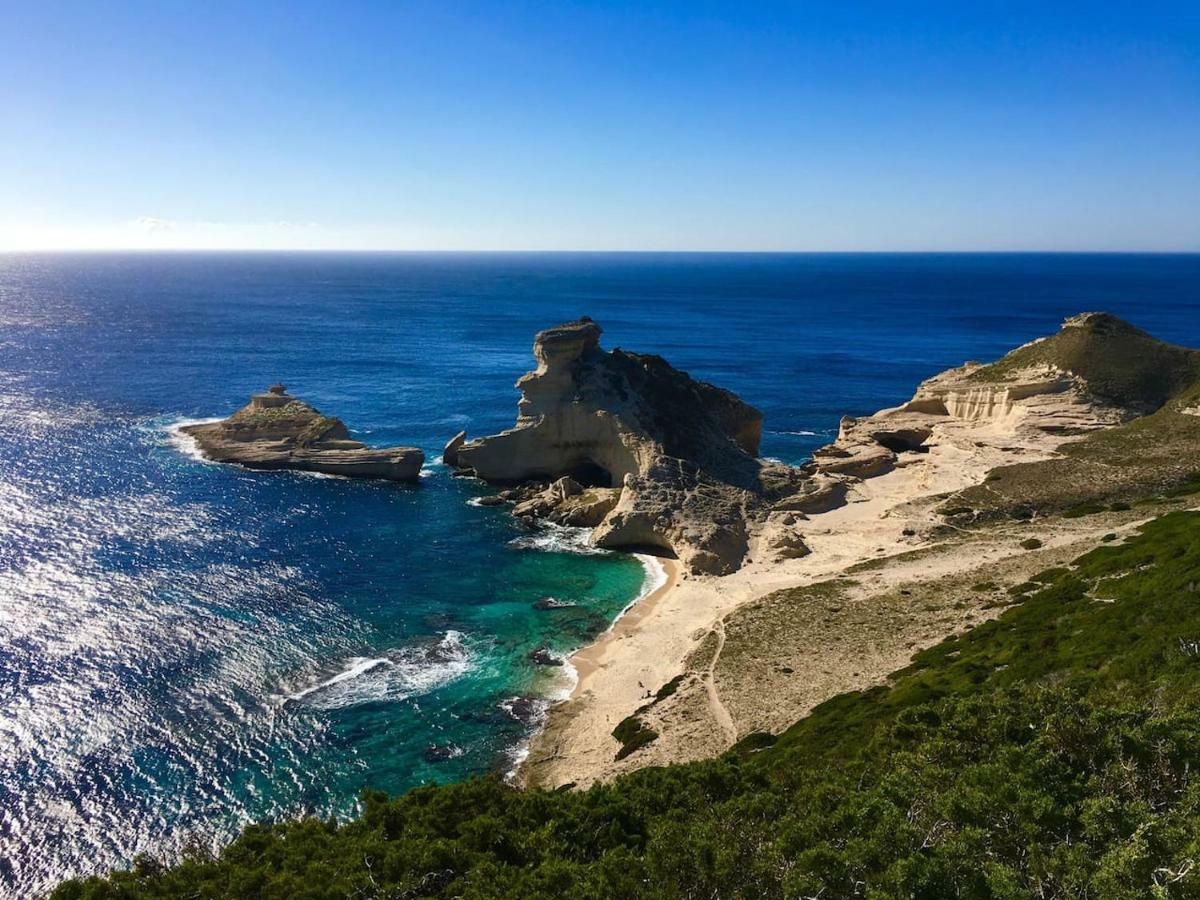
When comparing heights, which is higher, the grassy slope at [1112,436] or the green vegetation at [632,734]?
the grassy slope at [1112,436]

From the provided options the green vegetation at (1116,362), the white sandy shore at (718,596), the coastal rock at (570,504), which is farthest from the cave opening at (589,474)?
the green vegetation at (1116,362)

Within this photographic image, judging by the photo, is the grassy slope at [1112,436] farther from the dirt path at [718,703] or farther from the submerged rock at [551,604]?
the submerged rock at [551,604]

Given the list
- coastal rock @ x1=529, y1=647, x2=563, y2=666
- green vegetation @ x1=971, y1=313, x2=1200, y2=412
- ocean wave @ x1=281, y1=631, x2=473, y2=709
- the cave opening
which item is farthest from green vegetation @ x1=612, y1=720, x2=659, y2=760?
green vegetation @ x1=971, y1=313, x2=1200, y2=412

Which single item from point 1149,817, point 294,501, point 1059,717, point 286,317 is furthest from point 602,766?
point 286,317

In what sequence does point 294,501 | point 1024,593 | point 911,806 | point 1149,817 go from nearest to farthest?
point 1149,817, point 911,806, point 1024,593, point 294,501

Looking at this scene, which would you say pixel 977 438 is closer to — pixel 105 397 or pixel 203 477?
pixel 203 477

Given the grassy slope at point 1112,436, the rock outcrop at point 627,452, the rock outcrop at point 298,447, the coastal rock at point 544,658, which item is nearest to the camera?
the coastal rock at point 544,658

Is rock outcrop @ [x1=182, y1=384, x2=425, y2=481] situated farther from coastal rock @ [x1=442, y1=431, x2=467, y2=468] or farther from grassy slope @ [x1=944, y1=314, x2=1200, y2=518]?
grassy slope @ [x1=944, y1=314, x2=1200, y2=518]
